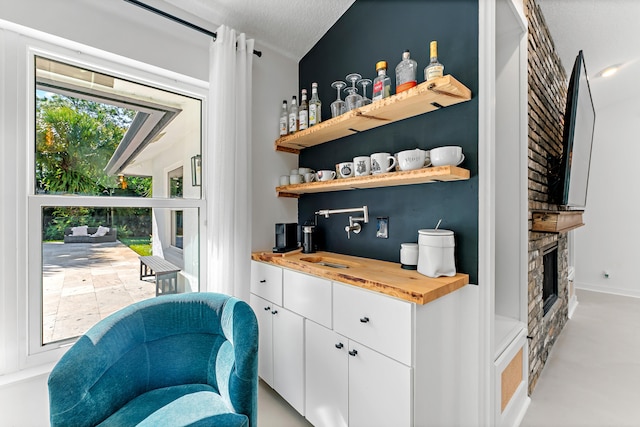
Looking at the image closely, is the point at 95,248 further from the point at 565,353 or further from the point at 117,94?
the point at 565,353

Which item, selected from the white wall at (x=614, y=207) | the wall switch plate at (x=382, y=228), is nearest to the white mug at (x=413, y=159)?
the wall switch plate at (x=382, y=228)

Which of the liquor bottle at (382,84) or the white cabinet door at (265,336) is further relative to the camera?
the white cabinet door at (265,336)

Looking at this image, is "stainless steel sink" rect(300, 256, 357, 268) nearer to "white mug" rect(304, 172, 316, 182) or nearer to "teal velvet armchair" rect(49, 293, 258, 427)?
"white mug" rect(304, 172, 316, 182)

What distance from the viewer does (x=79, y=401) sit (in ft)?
3.08

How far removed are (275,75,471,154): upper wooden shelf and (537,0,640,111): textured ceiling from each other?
4.72 feet

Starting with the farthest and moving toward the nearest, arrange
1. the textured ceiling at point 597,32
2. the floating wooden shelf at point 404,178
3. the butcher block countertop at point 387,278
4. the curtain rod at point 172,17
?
the textured ceiling at point 597,32 → the curtain rod at point 172,17 → the floating wooden shelf at point 404,178 → the butcher block countertop at point 387,278

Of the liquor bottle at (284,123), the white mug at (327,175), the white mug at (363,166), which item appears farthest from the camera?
the liquor bottle at (284,123)

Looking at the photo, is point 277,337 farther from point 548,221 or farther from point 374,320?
point 548,221

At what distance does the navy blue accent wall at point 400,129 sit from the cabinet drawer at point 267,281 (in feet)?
1.72

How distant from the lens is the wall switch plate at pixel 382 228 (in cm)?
175

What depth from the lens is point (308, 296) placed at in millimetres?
1558

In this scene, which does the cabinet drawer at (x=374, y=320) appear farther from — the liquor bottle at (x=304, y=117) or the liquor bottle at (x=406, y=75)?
the liquor bottle at (x=304, y=117)

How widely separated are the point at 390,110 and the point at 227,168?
1.06 metres

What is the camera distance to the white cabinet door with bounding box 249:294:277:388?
1832 millimetres
